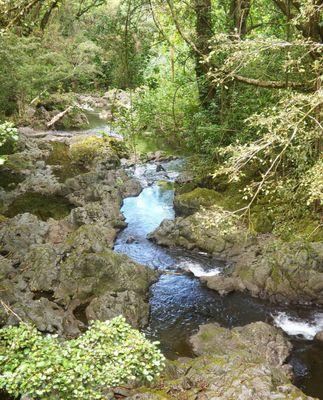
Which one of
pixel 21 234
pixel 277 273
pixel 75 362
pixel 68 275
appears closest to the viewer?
pixel 75 362

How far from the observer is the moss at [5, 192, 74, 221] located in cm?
1598

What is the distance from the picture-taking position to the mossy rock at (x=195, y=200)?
1536 centimetres

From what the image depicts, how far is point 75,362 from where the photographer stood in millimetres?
3932

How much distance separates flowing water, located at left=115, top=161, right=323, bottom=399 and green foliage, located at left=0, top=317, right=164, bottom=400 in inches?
190

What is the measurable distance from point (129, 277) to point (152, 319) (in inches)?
55.8

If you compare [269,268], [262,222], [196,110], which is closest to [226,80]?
[196,110]

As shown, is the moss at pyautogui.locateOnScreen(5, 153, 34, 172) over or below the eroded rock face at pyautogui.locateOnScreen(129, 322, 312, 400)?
over

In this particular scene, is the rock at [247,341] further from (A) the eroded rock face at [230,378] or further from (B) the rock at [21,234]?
(B) the rock at [21,234]

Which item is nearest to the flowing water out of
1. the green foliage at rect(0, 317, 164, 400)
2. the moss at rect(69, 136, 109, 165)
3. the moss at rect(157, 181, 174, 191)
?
the moss at rect(157, 181, 174, 191)

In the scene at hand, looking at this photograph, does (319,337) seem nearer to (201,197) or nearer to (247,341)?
(247,341)

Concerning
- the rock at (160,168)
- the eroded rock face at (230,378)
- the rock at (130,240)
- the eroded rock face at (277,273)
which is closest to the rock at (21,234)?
the rock at (130,240)

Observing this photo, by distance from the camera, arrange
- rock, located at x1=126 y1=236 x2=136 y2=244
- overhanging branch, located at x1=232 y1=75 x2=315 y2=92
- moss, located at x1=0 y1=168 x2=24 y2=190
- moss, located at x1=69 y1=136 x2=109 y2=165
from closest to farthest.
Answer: overhanging branch, located at x1=232 y1=75 x2=315 y2=92
rock, located at x1=126 y1=236 x2=136 y2=244
moss, located at x1=0 y1=168 x2=24 y2=190
moss, located at x1=69 y1=136 x2=109 y2=165

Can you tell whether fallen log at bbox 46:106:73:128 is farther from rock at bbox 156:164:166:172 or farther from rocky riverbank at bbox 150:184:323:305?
rocky riverbank at bbox 150:184:323:305

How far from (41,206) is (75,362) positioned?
13.5m
